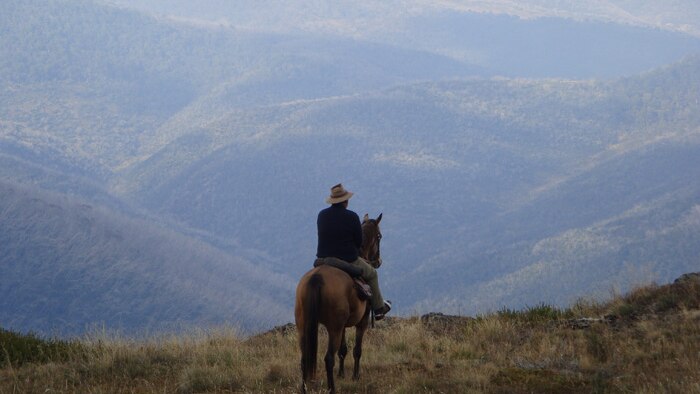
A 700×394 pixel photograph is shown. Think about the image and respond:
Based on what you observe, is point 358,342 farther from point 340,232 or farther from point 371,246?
point 340,232

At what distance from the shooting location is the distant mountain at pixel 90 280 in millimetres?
55406

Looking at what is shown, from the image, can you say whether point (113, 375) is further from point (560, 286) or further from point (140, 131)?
point (140, 131)

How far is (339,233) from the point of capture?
13.1 metres

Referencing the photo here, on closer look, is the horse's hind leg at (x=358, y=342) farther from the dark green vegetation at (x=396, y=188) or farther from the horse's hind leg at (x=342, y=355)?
the dark green vegetation at (x=396, y=188)

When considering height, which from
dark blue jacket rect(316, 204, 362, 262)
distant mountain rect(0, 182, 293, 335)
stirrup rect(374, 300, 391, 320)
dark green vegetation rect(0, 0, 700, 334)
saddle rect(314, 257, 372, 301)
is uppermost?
dark green vegetation rect(0, 0, 700, 334)

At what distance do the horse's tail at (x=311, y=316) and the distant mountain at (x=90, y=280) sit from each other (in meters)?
38.5

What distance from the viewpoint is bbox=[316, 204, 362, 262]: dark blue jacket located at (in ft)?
42.8

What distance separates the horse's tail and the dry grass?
0.56 metres

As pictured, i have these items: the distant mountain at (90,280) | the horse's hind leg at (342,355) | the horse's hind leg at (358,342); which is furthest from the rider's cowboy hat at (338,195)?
the distant mountain at (90,280)

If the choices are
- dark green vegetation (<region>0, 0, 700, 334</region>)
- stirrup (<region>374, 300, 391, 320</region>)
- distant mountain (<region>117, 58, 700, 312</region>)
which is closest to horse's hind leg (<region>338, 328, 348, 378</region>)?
stirrup (<region>374, 300, 391, 320</region>)

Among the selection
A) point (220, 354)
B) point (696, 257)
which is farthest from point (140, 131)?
point (220, 354)

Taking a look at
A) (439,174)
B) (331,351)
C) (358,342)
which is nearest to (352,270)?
(331,351)

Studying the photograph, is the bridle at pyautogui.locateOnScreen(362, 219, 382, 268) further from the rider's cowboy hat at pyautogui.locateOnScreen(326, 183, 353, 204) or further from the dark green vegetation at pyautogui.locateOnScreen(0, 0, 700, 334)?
the dark green vegetation at pyautogui.locateOnScreen(0, 0, 700, 334)

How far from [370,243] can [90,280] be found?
4857 centimetres
